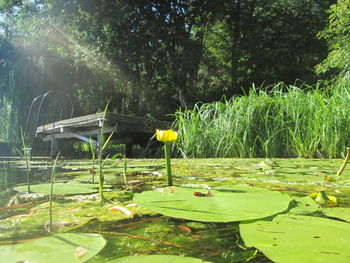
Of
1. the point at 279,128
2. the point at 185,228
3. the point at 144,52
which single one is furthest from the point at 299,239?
the point at 144,52

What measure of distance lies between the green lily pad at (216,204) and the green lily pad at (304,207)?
0.02 meters

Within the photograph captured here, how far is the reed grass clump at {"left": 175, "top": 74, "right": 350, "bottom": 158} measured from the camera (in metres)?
2.21

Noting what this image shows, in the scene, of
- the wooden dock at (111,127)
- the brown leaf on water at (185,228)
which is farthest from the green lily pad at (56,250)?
the wooden dock at (111,127)

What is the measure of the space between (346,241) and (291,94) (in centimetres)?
255

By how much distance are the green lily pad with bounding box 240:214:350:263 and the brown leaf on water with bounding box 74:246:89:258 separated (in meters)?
0.20

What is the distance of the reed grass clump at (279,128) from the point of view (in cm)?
221

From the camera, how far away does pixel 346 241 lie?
329mm

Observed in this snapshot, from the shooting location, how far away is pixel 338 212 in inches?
19.2

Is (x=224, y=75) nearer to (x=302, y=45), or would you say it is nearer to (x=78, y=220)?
(x=302, y=45)

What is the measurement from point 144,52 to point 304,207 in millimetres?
8407

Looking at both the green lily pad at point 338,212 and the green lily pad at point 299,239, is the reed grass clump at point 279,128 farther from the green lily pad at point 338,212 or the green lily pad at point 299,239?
the green lily pad at point 299,239

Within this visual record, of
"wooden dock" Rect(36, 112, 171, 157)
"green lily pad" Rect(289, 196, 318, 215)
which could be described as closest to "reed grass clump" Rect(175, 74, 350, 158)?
"wooden dock" Rect(36, 112, 171, 157)

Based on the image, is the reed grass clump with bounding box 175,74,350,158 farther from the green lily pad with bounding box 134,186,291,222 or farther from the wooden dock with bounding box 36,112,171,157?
the green lily pad with bounding box 134,186,291,222

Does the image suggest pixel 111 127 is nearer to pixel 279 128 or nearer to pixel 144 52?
pixel 279 128
